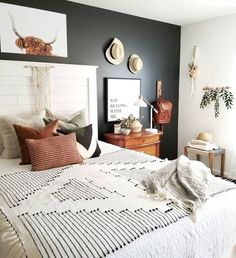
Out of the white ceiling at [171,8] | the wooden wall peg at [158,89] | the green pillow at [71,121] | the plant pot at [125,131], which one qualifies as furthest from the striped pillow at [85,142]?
the wooden wall peg at [158,89]

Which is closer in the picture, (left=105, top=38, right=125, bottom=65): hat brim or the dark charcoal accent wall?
the dark charcoal accent wall

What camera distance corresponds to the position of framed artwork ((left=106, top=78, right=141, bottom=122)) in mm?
3525

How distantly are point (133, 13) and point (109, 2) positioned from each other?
1.84 feet

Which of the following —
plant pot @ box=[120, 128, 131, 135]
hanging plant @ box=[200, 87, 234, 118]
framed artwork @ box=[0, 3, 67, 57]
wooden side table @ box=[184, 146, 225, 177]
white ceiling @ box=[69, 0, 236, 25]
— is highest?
white ceiling @ box=[69, 0, 236, 25]

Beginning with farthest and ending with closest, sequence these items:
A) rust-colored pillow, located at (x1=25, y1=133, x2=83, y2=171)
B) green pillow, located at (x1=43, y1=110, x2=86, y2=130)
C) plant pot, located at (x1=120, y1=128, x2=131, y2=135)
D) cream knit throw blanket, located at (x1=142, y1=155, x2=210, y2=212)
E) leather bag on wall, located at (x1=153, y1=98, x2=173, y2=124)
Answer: leather bag on wall, located at (x1=153, y1=98, x2=173, y2=124)
plant pot, located at (x1=120, y1=128, x2=131, y2=135)
green pillow, located at (x1=43, y1=110, x2=86, y2=130)
rust-colored pillow, located at (x1=25, y1=133, x2=83, y2=171)
cream knit throw blanket, located at (x1=142, y1=155, x2=210, y2=212)

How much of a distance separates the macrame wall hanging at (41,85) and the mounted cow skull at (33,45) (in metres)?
0.19

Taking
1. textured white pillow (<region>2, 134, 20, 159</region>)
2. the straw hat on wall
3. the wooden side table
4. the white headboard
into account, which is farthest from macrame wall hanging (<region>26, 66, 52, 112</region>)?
the straw hat on wall

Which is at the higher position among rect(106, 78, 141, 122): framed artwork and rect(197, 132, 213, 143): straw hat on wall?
rect(106, 78, 141, 122): framed artwork

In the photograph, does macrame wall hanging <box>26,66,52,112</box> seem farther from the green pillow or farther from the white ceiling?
the white ceiling

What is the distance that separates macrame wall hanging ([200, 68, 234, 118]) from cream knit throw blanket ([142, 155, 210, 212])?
216cm

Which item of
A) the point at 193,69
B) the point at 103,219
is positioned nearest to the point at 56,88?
the point at 103,219

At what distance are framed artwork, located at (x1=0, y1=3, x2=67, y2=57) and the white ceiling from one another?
0.44m

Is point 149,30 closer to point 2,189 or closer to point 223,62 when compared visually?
point 223,62

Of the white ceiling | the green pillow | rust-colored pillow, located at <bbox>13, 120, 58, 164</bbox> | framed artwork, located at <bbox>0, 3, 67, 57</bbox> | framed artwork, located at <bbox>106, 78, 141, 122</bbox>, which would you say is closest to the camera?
rust-colored pillow, located at <bbox>13, 120, 58, 164</bbox>
